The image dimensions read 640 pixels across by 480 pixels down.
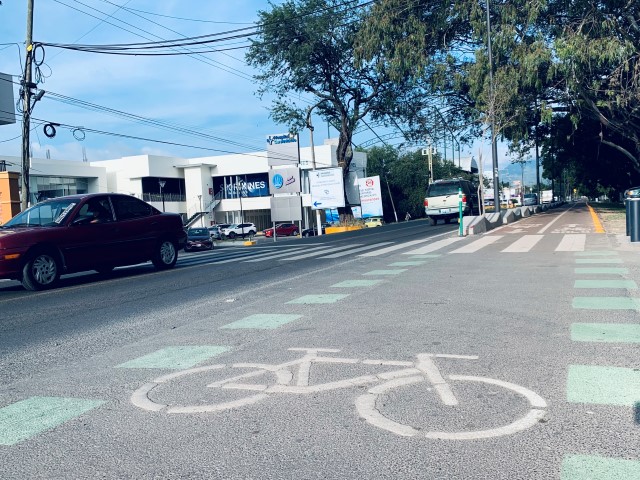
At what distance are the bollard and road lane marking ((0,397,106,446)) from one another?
13.5 meters

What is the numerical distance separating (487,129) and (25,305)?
75.9 feet

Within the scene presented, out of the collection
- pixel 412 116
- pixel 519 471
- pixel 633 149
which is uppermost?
pixel 412 116

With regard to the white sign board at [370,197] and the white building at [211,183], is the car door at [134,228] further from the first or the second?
the white sign board at [370,197]

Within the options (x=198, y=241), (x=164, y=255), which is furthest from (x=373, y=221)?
(x=164, y=255)

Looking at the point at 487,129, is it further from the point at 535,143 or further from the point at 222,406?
the point at 222,406

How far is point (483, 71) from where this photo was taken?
87.6 feet

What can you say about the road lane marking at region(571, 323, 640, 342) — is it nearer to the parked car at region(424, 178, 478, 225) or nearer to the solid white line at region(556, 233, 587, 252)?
the solid white line at region(556, 233, 587, 252)

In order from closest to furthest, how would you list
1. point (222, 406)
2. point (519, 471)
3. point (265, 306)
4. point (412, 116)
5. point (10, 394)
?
1. point (519, 471)
2. point (222, 406)
3. point (10, 394)
4. point (265, 306)
5. point (412, 116)

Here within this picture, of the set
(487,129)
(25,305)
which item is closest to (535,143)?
(487,129)

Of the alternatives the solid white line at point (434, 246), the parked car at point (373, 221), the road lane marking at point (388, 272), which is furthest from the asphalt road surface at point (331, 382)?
the parked car at point (373, 221)

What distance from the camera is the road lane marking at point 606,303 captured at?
7297mm

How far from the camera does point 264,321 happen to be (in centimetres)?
722

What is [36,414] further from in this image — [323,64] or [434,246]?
[323,64]

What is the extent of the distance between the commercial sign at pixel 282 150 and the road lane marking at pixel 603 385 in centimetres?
4357
